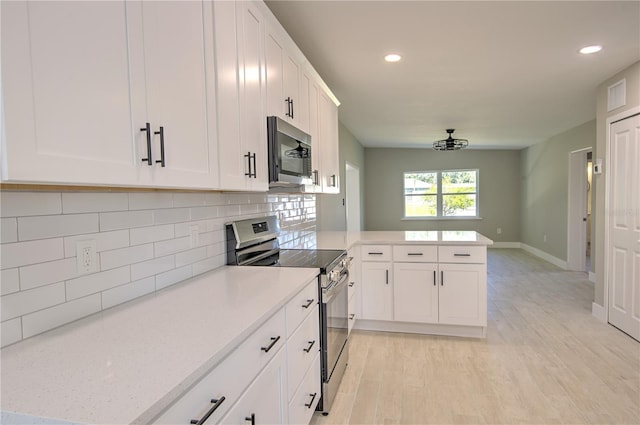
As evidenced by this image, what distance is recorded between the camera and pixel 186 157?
1307mm

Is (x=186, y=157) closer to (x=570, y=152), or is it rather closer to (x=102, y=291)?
(x=102, y=291)

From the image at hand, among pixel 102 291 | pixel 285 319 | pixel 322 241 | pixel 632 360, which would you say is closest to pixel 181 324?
pixel 102 291

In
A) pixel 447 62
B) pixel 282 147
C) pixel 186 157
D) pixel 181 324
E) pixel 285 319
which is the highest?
pixel 447 62

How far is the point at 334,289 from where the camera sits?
222cm

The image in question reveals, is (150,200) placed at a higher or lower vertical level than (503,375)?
higher

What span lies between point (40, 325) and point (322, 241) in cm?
233

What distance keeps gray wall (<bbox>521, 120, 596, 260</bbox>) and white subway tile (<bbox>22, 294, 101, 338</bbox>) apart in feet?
20.9

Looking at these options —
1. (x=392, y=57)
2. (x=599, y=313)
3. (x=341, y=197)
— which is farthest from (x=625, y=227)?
(x=341, y=197)

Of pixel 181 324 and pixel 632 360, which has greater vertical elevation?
pixel 181 324

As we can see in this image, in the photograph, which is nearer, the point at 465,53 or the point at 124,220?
the point at 124,220

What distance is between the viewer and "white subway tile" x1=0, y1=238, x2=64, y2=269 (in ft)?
3.24

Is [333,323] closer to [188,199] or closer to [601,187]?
[188,199]

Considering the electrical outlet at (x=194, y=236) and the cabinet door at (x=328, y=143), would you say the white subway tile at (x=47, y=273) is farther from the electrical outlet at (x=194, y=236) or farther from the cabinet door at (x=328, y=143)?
the cabinet door at (x=328, y=143)

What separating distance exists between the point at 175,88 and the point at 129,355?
0.86 m
